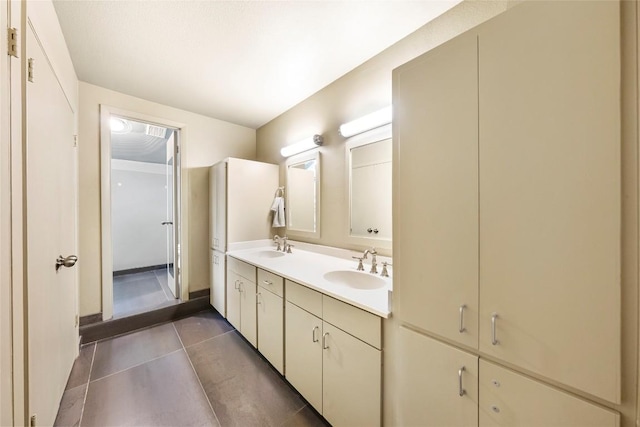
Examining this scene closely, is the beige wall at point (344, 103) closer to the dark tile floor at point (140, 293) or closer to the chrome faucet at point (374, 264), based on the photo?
the chrome faucet at point (374, 264)

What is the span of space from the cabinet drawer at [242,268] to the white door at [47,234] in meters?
1.11

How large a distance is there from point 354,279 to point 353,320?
50 cm

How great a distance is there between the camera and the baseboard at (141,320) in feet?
6.87

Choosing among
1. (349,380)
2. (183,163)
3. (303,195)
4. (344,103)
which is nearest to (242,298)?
(303,195)

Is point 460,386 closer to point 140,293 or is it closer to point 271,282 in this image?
point 271,282

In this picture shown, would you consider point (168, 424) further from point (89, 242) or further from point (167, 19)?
point (167, 19)

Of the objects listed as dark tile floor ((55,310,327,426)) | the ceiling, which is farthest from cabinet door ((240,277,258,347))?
the ceiling

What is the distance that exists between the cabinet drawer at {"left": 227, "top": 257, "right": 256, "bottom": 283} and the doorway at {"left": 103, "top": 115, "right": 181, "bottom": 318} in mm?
1013

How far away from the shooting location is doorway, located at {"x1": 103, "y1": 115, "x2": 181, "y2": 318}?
9.77ft

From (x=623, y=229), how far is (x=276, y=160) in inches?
107

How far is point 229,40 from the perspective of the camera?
5.15 ft

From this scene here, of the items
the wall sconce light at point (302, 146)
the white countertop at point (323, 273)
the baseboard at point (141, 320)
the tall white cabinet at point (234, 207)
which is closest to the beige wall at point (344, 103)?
the wall sconce light at point (302, 146)

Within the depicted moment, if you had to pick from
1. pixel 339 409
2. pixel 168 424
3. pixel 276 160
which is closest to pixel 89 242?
pixel 168 424

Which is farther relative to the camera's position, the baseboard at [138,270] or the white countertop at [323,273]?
the baseboard at [138,270]
